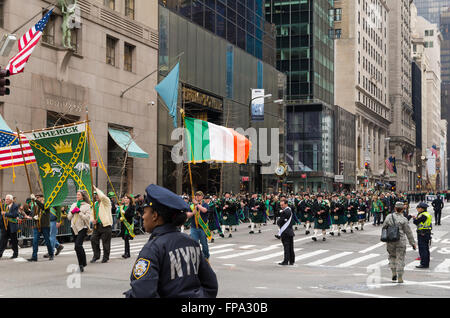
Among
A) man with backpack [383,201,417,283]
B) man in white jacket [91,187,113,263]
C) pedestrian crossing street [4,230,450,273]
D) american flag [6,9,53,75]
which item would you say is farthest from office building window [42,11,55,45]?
man with backpack [383,201,417,283]

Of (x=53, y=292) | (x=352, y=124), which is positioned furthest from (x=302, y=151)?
(x=53, y=292)

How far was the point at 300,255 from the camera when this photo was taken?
770 inches

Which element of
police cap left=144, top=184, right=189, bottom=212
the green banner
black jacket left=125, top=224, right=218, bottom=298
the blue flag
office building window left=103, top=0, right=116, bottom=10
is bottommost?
black jacket left=125, top=224, right=218, bottom=298

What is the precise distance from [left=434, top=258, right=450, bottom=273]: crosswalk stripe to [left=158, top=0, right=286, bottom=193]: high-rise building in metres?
21.8

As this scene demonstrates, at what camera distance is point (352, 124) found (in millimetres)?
88375

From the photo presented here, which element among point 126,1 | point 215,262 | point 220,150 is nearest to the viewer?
point 215,262

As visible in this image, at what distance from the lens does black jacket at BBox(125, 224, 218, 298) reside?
14.0ft

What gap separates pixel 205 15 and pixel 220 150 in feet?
67.0

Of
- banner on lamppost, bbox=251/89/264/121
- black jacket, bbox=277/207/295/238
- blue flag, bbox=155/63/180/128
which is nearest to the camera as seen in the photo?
black jacket, bbox=277/207/295/238

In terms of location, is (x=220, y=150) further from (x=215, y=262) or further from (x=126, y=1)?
(x=126, y=1)

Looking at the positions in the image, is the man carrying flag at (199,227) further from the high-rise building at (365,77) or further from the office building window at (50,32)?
the high-rise building at (365,77)

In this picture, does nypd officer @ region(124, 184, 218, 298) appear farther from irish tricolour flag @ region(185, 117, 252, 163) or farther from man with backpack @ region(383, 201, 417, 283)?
irish tricolour flag @ region(185, 117, 252, 163)

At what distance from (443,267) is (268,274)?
5.37 meters

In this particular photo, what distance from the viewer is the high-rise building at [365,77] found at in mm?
88375
